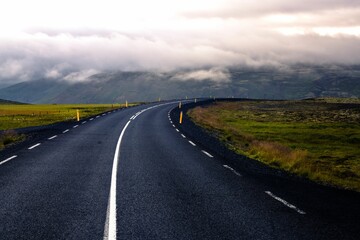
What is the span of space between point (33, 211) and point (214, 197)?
3815mm

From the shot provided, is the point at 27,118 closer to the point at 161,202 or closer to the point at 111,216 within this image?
the point at 161,202

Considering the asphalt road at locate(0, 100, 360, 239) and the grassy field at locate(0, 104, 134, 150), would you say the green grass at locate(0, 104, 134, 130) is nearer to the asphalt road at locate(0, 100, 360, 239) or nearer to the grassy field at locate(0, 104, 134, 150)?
the grassy field at locate(0, 104, 134, 150)

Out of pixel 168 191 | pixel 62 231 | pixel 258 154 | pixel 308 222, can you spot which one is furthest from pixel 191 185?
pixel 258 154

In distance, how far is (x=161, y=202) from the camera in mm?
7996

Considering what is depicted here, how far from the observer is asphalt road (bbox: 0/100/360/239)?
6.26 metres

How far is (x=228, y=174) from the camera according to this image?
11.2m

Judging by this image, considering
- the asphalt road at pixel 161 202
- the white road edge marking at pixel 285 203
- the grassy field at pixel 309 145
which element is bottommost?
the grassy field at pixel 309 145

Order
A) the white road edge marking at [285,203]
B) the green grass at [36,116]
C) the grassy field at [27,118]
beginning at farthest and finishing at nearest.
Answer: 1. the green grass at [36,116]
2. the grassy field at [27,118]
3. the white road edge marking at [285,203]

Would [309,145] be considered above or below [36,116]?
below

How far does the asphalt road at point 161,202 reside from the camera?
626 cm

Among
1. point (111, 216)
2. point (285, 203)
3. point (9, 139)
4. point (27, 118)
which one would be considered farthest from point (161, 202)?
point (27, 118)

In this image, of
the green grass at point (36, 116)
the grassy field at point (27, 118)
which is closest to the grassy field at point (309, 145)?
the grassy field at point (27, 118)

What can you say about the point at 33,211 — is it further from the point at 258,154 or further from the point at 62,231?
the point at 258,154

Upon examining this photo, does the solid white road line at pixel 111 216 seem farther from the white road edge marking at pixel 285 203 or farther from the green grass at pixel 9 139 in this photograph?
the green grass at pixel 9 139
